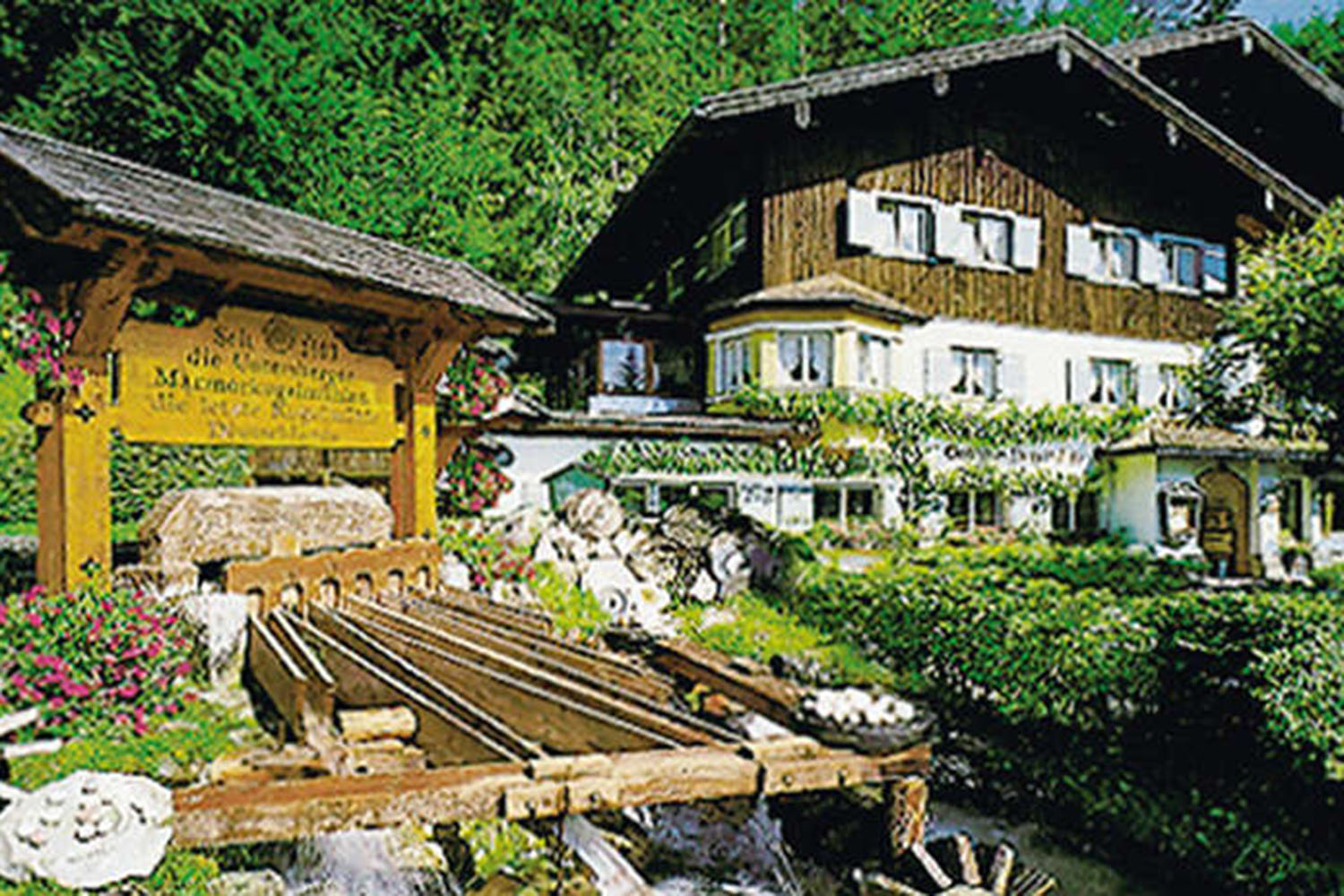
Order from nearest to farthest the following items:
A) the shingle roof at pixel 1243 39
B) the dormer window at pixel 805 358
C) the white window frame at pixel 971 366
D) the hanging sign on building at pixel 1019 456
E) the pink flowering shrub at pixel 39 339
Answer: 1. the pink flowering shrub at pixel 39 339
2. the dormer window at pixel 805 358
3. the hanging sign on building at pixel 1019 456
4. the white window frame at pixel 971 366
5. the shingle roof at pixel 1243 39

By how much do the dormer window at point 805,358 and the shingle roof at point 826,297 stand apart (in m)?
0.82

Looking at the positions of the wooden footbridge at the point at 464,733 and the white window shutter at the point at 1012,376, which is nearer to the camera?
the wooden footbridge at the point at 464,733

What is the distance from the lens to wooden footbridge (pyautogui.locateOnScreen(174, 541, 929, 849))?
15.3ft

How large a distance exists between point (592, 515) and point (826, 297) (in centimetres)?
785

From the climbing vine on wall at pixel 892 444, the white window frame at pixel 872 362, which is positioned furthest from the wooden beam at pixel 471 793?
the white window frame at pixel 872 362

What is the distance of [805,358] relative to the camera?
20.4m

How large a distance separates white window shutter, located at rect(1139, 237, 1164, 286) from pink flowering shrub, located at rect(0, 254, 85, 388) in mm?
24480

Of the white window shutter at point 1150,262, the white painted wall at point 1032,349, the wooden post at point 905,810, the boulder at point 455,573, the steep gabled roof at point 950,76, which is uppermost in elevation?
the steep gabled roof at point 950,76

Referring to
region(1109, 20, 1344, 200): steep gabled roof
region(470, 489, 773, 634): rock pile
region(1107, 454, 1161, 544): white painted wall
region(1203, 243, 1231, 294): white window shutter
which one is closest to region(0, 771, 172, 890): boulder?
region(470, 489, 773, 634): rock pile

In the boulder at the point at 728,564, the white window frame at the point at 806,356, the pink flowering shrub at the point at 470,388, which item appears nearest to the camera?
the pink flowering shrub at the point at 470,388

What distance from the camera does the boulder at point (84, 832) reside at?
3834 mm

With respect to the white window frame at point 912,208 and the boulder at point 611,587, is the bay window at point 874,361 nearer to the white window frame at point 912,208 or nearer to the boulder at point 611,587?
the white window frame at point 912,208

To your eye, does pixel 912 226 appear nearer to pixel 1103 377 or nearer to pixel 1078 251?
pixel 1078 251

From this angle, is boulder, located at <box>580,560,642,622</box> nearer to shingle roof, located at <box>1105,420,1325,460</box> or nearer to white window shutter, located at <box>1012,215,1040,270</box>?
shingle roof, located at <box>1105,420,1325,460</box>
